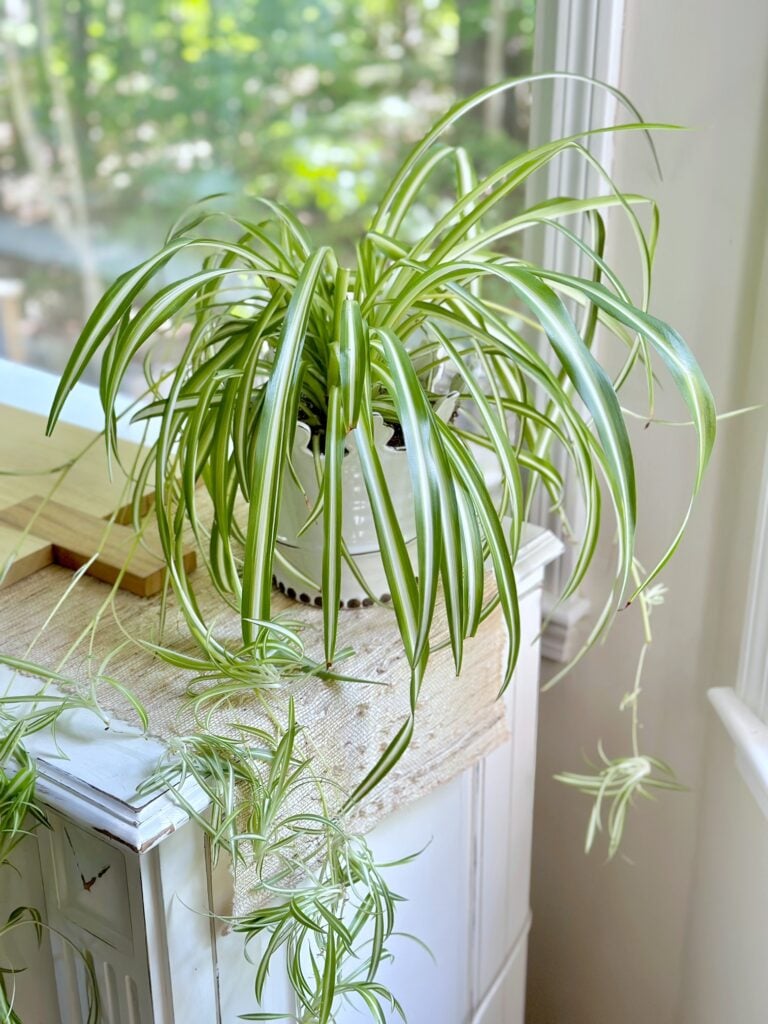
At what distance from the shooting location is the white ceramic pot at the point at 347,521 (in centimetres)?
81

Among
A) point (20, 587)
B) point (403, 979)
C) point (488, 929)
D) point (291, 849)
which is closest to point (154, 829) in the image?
point (291, 849)

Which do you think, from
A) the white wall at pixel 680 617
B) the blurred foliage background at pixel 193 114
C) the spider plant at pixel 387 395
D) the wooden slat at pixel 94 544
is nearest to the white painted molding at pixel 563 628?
the white wall at pixel 680 617

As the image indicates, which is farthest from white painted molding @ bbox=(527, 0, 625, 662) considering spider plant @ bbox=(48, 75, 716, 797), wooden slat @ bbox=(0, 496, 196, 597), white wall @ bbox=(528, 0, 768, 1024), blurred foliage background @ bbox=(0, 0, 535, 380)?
blurred foliage background @ bbox=(0, 0, 535, 380)

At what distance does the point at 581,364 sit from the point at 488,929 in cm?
69

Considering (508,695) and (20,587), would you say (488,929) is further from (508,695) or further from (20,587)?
(20,587)

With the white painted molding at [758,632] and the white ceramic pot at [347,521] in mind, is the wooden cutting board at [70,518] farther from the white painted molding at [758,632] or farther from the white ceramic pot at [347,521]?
the white painted molding at [758,632]

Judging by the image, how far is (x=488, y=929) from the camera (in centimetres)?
112

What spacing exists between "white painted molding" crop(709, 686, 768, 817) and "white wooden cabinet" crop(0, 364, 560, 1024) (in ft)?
0.60

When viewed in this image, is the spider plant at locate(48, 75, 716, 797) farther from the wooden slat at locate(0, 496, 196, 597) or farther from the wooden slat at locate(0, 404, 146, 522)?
the wooden slat at locate(0, 404, 146, 522)

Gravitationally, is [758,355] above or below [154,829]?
above

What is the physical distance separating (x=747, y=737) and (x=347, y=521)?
0.45 m

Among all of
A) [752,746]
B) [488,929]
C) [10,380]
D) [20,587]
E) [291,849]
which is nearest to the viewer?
[291,849]

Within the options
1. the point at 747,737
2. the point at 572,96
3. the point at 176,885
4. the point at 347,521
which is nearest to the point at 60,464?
the point at 347,521

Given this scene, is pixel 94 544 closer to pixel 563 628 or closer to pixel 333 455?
pixel 333 455
